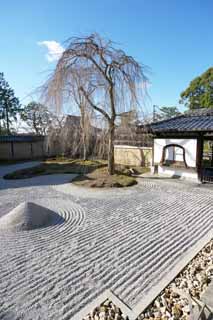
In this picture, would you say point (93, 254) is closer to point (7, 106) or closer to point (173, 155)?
point (173, 155)

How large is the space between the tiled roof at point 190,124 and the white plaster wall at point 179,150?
2.21 feet

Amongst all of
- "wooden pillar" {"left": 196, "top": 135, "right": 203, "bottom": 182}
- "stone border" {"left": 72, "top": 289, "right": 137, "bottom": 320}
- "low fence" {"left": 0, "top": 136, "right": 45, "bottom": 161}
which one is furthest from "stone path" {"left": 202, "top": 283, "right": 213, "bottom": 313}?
"low fence" {"left": 0, "top": 136, "right": 45, "bottom": 161}

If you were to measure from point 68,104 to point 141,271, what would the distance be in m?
6.37

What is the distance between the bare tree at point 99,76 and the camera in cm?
658

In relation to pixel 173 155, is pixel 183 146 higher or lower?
higher

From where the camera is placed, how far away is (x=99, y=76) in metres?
6.81

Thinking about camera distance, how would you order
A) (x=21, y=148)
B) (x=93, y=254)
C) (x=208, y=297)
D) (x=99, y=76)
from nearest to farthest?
(x=208, y=297) → (x=93, y=254) → (x=99, y=76) → (x=21, y=148)

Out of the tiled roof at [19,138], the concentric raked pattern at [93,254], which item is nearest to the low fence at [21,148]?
the tiled roof at [19,138]

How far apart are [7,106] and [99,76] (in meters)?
19.6

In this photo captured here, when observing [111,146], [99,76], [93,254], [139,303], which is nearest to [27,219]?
[93,254]

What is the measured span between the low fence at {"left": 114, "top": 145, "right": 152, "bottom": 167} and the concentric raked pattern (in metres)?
5.72

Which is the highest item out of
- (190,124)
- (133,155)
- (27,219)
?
(190,124)

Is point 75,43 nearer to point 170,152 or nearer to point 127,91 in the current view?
point 127,91

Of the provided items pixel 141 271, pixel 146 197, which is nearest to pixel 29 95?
pixel 146 197
